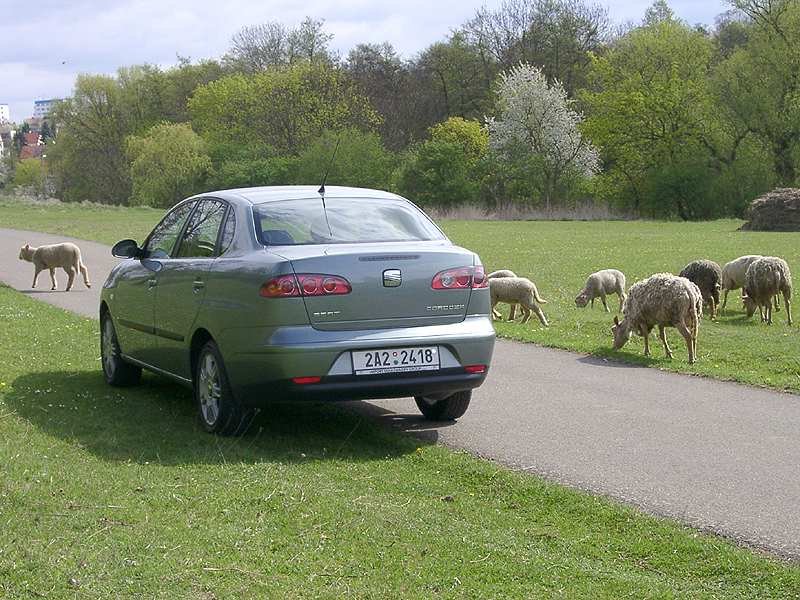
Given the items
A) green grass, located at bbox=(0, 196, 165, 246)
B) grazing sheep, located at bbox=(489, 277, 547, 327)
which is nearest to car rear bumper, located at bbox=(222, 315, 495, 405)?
grazing sheep, located at bbox=(489, 277, 547, 327)

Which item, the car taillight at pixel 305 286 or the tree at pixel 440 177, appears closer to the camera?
the car taillight at pixel 305 286

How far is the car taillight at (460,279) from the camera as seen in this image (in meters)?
8.59

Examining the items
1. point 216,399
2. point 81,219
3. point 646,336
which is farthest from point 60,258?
point 81,219

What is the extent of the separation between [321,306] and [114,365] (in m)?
3.94

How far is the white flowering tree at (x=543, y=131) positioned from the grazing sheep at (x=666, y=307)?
213 feet

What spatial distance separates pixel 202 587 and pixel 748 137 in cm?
7188

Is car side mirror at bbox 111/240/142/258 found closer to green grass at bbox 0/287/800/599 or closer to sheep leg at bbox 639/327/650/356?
green grass at bbox 0/287/800/599

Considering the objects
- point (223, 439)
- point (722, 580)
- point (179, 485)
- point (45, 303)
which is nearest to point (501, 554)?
point (722, 580)

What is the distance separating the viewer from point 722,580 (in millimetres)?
5410

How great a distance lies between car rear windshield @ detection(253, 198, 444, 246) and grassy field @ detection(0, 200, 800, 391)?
4493 mm

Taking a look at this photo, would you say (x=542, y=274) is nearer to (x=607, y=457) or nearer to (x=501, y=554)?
(x=607, y=457)

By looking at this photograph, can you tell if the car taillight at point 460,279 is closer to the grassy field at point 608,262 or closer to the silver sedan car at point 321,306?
the silver sedan car at point 321,306

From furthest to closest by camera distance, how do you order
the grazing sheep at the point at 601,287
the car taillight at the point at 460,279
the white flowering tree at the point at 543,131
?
the white flowering tree at the point at 543,131
the grazing sheep at the point at 601,287
the car taillight at the point at 460,279

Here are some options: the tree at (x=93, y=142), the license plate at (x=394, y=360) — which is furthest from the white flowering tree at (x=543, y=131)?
the license plate at (x=394, y=360)
